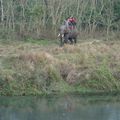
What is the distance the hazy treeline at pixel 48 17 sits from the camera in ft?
102

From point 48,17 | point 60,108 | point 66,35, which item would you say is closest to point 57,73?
point 60,108

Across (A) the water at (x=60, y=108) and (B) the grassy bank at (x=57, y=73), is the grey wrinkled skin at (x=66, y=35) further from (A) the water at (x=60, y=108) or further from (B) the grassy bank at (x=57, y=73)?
(A) the water at (x=60, y=108)

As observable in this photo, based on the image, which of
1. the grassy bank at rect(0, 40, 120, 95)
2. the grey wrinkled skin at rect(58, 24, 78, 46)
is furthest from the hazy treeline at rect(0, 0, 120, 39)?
the grassy bank at rect(0, 40, 120, 95)

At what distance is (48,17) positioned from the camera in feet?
105

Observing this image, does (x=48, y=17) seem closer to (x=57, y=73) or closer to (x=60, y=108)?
(x=57, y=73)

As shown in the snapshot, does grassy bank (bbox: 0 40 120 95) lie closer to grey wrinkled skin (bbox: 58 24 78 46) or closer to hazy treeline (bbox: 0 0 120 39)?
grey wrinkled skin (bbox: 58 24 78 46)

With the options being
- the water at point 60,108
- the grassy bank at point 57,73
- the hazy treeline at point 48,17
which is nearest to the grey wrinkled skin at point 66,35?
the hazy treeline at point 48,17

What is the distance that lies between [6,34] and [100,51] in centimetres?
728

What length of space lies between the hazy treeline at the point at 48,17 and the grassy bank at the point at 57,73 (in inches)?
302

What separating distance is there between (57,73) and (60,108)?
10.2 ft

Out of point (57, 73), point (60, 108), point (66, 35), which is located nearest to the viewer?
→ point (60, 108)

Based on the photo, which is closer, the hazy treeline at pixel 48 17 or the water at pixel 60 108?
the water at pixel 60 108

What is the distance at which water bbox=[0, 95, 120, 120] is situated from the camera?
54.6 feet

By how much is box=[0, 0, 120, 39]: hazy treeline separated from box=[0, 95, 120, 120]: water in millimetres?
10995
